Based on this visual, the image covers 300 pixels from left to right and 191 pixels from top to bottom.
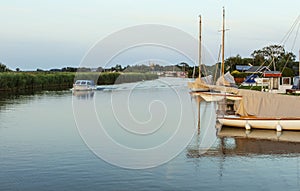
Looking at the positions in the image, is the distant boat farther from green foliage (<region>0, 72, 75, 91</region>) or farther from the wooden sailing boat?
the wooden sailing boat

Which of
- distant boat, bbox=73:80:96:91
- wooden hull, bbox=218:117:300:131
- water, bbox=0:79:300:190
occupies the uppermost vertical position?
distant boat, bbox=73:80:96:91

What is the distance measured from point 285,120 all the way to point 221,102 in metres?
17.6

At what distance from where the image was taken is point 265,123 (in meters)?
25.1

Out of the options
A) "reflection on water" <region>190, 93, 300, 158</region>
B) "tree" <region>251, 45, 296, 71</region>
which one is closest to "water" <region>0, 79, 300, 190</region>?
"reflection on water" <region>190, 93, 300, 158</region>

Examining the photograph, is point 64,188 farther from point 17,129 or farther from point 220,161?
point 17,129

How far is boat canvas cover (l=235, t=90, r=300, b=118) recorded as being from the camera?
2552 centimetres

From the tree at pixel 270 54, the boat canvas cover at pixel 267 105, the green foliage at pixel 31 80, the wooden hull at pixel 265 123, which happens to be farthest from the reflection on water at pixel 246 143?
the tree at pixel 270 54

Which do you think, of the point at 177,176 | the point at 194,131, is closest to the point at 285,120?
the point at 194,131

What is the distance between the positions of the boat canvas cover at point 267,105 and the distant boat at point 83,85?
45312mm

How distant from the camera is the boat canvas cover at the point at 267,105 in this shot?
25.5 meters

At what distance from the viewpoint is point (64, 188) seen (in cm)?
1371

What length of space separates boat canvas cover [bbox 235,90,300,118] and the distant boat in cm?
4531

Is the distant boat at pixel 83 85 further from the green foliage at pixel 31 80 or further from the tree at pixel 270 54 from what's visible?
the tree at pixel 270 54

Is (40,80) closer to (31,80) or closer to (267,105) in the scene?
(31,80)
